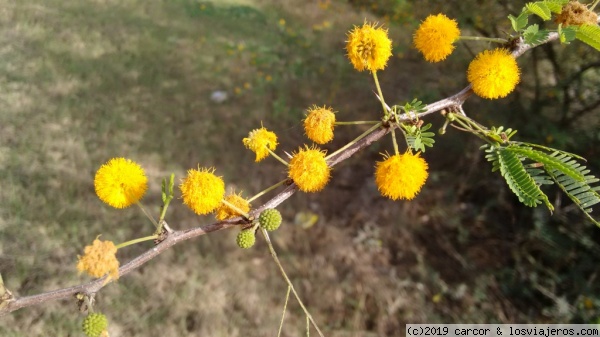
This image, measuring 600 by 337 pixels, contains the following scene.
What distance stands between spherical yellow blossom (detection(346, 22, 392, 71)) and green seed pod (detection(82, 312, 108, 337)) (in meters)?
1.05

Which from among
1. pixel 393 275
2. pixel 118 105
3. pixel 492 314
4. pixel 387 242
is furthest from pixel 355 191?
pixel 118 105

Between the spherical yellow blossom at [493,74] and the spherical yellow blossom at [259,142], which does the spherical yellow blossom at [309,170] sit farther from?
the spherical yellow blossom at [493,74]

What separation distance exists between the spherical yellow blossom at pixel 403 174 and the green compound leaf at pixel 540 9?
1.74 ft

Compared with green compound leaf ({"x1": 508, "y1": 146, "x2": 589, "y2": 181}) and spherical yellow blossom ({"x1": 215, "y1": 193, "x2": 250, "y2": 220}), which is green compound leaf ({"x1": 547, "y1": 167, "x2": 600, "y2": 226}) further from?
spherical yellow blossom ({"x1": 215, "y1": 193, "x2": 250, "y2": 220})

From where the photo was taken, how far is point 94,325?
1296 millimetres

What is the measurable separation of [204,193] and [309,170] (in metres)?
0.30

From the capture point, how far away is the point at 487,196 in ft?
14.3

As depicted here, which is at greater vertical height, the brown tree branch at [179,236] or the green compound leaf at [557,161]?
the green compound leaf at [557,161]

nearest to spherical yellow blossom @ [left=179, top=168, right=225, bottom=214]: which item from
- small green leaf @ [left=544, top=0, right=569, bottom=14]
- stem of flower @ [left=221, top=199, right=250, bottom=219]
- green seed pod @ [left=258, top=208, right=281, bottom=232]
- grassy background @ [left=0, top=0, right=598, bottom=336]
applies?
stem of flower @ [left=221, top=199, right=250, bottom=219]

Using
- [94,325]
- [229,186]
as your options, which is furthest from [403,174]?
[229,186]

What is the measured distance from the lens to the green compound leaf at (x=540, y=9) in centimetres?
128

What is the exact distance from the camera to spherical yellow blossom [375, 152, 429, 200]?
4.17 ft

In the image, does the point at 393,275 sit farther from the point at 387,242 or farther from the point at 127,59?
the point at 127,59

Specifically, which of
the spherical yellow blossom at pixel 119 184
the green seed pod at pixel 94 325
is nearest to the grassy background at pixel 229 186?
the green seed pod at pixel 94 325
